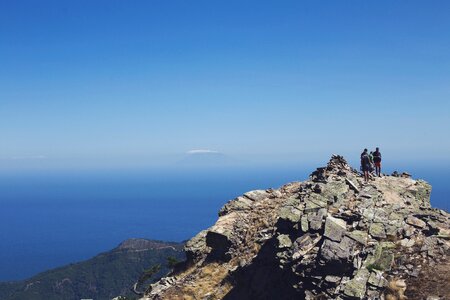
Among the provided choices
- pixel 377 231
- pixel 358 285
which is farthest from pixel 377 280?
pixel 377 231

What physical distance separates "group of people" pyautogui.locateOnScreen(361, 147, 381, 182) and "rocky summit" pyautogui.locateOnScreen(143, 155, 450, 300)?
1.44 m

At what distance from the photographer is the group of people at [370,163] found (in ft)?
126

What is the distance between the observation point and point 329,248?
963 inches

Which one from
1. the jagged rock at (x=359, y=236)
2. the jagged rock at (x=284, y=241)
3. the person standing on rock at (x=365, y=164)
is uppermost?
the person standing on rock at (x=365, y=164)

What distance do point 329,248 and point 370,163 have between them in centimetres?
1742

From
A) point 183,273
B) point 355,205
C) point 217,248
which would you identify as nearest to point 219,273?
point 217,248

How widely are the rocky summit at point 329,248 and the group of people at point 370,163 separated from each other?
1443mm

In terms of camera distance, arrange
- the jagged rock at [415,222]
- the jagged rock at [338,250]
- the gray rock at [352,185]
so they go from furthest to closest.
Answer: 1. the gray rock at [352,185]
2. the jagged rock at [415,222]
3. the jagged rock at [338,250]

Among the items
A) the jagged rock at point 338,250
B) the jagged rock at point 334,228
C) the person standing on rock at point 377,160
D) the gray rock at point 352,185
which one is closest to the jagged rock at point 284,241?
the jagged rock at point 334,228

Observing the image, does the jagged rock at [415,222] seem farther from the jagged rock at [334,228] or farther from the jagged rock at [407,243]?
the jagged rock at [334,228]

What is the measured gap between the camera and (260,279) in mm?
29438

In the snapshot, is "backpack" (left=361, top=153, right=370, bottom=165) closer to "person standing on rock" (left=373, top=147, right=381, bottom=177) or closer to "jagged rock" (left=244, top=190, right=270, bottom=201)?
"person standing on rock" (left=373, top=147, right=381, bottom=177)

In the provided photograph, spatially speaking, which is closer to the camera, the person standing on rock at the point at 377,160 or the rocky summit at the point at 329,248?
the rocky summit at the point at 329,248

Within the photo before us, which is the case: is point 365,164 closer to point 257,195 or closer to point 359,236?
point 257,195
